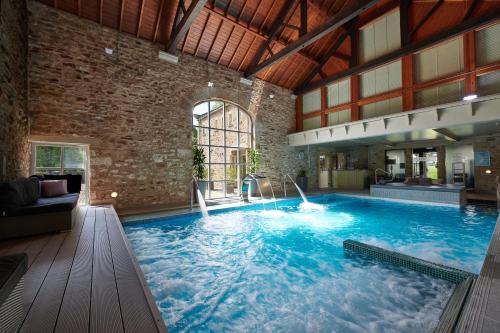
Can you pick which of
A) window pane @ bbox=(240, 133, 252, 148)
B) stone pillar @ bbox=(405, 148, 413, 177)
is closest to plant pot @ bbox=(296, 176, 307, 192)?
window pane @ bbox=(240, 133, 252, 148)

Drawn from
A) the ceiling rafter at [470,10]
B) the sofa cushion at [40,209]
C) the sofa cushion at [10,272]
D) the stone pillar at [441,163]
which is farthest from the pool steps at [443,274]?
the stone pillar at [441,163]

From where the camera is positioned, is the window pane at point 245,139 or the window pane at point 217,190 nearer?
the window pane at point 217,190

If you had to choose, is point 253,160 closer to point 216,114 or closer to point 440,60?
point 216,114

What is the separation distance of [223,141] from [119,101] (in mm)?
3506

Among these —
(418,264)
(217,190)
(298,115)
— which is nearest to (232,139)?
(217,190)

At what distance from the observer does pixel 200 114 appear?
780cm

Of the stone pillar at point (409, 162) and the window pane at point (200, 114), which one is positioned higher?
the window pane at point (200, 114)

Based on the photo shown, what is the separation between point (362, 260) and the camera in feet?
10.2

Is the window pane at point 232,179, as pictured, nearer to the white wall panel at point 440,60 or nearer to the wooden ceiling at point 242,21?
the wooden ceiling at point 242,21

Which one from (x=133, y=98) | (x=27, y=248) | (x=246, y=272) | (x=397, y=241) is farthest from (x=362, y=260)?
(x=133, y=98)

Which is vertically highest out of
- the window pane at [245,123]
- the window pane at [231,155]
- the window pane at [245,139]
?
the window pane at [245,123]

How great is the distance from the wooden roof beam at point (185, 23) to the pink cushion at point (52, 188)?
430cm

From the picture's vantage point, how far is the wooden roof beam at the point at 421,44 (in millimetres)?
5523

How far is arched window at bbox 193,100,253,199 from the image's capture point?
7.75 m
